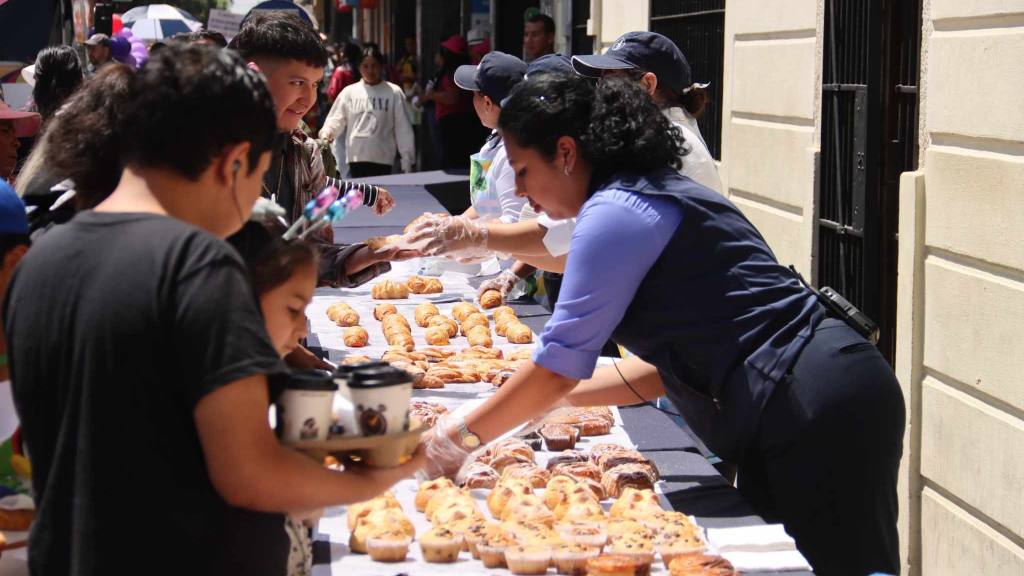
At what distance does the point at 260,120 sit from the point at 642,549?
55.8 inches

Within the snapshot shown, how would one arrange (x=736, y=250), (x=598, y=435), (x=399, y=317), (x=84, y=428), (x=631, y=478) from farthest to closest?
(x=399, y=317), (x=598, y=435), (x=631, y=478), (x=736, y=250), (x=84, y=428)

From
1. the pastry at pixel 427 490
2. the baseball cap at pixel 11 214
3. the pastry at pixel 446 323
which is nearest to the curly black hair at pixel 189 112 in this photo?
the baseball cap at pixel 11 214

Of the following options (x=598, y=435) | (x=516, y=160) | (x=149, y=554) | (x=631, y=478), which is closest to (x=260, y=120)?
(x=149, y=554)

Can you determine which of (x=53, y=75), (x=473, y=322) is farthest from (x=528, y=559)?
(x=53, y=75)

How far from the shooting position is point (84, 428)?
174 centimetres

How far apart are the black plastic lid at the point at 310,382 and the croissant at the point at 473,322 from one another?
11.3 ft

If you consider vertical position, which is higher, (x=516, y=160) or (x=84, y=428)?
(x=516, y=160)

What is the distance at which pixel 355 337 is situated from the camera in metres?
5.20

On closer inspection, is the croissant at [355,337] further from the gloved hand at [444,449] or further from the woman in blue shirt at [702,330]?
the woman in blue shirt at [702,330]

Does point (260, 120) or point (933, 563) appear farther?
point (933, 563)

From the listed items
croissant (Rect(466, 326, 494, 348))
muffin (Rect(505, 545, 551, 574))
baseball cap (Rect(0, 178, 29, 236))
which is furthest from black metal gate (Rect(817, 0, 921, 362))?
baseball cap (Rect(0, 178, 29, 236))

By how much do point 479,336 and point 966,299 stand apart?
181 cm

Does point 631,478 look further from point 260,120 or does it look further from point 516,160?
point 260,120

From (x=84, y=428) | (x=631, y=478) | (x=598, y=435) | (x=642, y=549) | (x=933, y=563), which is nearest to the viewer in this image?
(x=84, y=428)
